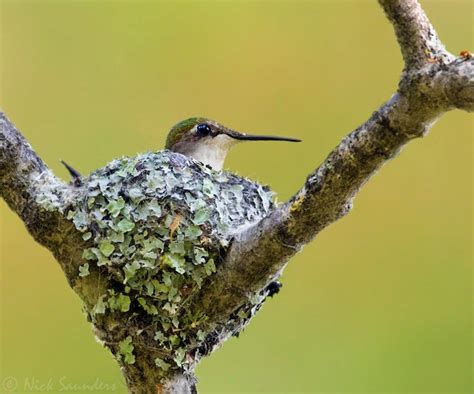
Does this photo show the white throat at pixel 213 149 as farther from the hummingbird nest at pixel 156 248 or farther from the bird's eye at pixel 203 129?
the hummingbird nest at pixel 156 248

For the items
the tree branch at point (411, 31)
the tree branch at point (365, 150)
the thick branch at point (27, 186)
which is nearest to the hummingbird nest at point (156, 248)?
the thick branch at point (27, 186)

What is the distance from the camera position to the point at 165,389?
3143 millimetres

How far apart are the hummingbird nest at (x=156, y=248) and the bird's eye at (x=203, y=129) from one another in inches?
42.2

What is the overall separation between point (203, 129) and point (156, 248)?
1.65 metres

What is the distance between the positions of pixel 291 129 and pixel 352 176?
389cm

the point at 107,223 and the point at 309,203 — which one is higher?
the point at 107,223

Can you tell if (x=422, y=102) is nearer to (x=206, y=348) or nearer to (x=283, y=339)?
(x=206, y=348)

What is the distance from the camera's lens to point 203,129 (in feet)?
16.3

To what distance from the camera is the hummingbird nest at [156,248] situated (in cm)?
321

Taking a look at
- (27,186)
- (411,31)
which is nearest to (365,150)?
(411,31)

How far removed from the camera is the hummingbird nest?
3.21 m

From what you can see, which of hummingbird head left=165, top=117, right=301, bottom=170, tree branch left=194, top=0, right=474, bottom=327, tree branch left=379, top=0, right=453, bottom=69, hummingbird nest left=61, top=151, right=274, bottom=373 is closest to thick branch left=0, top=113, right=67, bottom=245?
hummingbird nest left=61, top=151, right=274, bottom=373

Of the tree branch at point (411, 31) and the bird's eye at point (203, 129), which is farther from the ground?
the bird's eye at point (203, 129)

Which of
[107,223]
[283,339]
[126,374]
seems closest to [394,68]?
[283,339]
